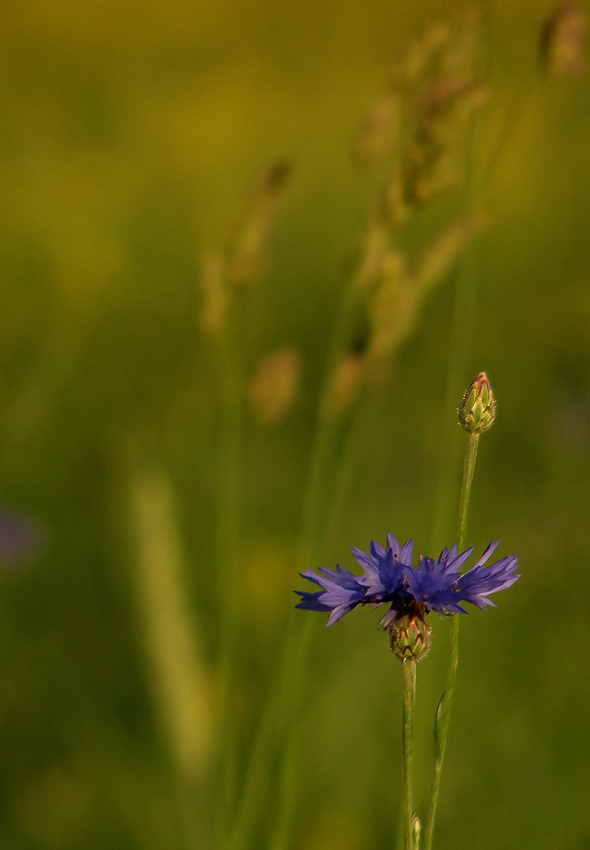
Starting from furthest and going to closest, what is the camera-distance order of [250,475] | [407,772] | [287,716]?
[250,475], [287,716], [407,772]

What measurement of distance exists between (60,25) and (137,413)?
2.82 m

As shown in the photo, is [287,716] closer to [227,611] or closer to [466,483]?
[227,611]

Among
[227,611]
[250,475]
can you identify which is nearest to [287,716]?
[227,611]

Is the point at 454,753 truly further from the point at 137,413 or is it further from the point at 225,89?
the point at 225,89

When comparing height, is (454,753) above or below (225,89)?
below

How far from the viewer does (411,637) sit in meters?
0.41

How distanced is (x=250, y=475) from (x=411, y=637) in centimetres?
149

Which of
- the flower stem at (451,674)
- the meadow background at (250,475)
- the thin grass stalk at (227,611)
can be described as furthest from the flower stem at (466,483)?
the thin grass stalk at (227,611)

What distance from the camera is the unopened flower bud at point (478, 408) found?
0.41 m

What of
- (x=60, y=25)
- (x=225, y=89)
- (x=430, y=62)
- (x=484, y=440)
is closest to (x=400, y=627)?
(x=430, y=62)

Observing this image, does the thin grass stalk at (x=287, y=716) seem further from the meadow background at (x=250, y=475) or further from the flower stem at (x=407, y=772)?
the flower stem at (x=407, y=772)

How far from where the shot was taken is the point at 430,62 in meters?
0.75

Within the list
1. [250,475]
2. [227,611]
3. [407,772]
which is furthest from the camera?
[250,475]

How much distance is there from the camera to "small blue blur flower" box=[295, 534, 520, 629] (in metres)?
0.39
